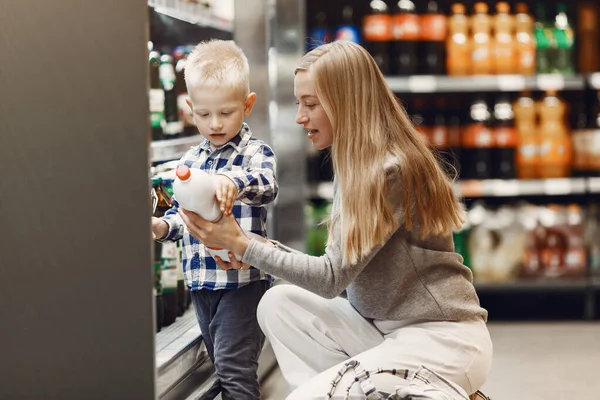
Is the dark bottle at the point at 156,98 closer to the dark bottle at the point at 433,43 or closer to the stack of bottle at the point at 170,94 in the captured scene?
the stack of bottle at the point at 170,94

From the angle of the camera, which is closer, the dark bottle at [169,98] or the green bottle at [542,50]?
the dark bottle at [169,98]

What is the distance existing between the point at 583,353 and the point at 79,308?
261cm

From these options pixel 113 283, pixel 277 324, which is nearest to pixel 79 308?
pixel 113 283

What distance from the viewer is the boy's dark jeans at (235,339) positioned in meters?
2.52

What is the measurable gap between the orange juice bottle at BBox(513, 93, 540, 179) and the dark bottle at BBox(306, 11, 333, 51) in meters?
1.06

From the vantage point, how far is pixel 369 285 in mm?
2297

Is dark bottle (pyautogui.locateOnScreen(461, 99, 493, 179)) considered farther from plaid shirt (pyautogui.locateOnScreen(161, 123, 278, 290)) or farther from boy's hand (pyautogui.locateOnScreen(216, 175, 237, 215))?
boy's hand (pyautogui.locateOnScreen(216, 175, 237, 215))

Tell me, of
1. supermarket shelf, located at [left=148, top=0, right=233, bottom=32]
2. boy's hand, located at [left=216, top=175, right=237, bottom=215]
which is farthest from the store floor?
supermarket shelf, located at [left=148, top=0, right=233, bottom=32]

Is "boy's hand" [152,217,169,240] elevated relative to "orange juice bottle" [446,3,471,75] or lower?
lower

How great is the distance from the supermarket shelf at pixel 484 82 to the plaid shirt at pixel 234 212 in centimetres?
212

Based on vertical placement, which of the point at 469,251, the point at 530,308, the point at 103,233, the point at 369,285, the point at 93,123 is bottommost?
the point at 530,308

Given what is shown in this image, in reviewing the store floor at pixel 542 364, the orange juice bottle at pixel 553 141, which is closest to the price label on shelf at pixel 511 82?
the orange juice bottle at pixel 553 141

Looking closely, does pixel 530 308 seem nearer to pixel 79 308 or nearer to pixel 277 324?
pixel 277 324

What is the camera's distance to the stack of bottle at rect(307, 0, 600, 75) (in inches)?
183
